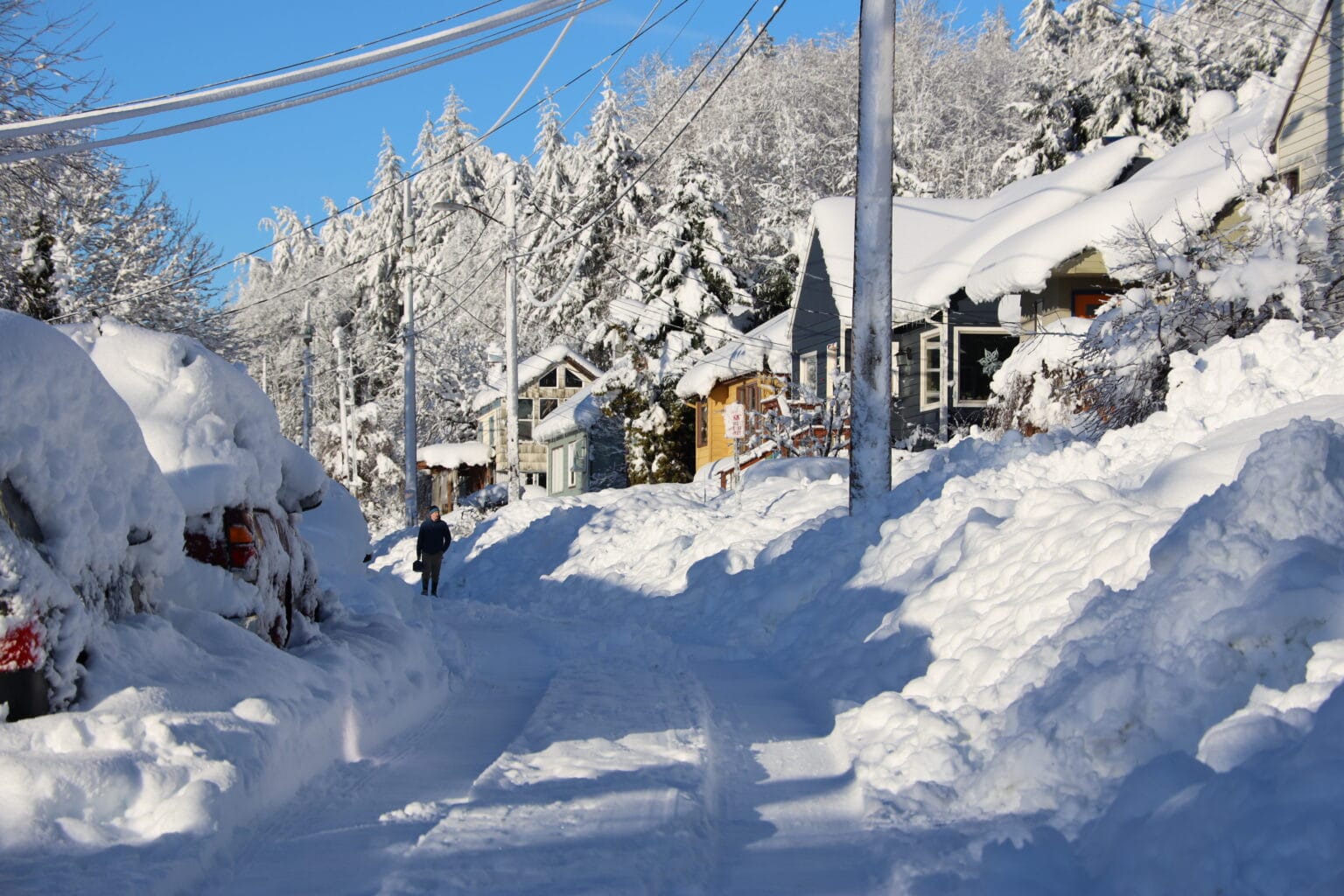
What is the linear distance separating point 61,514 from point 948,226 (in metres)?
27.6

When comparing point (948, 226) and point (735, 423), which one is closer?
point (735, 423)

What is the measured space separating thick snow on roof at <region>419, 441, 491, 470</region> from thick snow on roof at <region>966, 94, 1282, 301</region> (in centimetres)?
3198

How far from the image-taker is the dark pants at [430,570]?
19453 mm

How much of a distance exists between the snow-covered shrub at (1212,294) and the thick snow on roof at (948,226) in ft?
34.2

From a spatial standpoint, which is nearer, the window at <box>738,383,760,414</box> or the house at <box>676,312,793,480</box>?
the house at <box>676,312,793,480</box>

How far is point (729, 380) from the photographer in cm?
3538

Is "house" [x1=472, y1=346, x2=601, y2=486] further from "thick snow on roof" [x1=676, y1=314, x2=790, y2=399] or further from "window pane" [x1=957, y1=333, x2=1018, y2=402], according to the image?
"window pane" [x1=957, y1=333, x2=1018, y2=402]

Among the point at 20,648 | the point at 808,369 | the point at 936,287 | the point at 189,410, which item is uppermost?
the point at 936,287

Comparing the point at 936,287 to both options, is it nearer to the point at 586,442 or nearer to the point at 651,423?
the point at 651,423

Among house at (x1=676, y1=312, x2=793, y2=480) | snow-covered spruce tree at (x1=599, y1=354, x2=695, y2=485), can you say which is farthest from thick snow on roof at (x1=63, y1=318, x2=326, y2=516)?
snow-covered spruce tree at (x1=599, y1=354, x2=695, y2=485)

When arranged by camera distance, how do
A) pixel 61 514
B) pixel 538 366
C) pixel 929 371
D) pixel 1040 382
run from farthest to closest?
pixel 538 366
pixel 929 371
pixel 1040 382
pixel 61 514

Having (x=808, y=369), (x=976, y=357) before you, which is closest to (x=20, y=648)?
(x=976, y=357)

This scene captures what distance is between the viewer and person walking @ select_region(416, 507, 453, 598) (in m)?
19.2

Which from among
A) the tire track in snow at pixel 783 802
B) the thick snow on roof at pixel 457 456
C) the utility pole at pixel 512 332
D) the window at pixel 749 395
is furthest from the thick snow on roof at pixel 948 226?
the thick snow on roof at pixel 457 456
